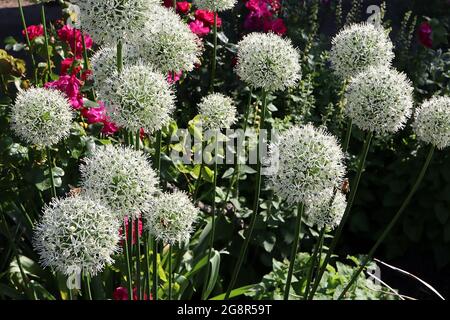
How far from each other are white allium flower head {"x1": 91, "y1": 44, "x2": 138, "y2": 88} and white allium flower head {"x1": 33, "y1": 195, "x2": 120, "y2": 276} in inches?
27.9

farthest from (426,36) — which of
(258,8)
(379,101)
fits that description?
(379,101)

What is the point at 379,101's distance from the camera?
2541 millimetres

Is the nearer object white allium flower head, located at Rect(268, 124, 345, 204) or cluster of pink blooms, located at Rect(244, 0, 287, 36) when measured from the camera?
white allium flower head, located at Rect(268, 124, 345, 204)

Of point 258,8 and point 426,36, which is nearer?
point 258,8

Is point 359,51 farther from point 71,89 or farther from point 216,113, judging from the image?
point 71,89

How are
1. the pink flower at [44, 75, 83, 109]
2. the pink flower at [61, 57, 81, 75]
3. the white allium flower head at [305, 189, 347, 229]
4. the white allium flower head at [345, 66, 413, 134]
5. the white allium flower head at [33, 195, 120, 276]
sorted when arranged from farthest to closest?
the pink flower at [61, 57, 81, 75] < the pink flower at [44, 75, 83, 109] < the white allium flower head at [305, 189, 347, 229] < the white allium flower head at [345, 66, 413, 134] < the white allium flower head at [33, 195, 120, 276]

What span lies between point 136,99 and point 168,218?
1.78 ft

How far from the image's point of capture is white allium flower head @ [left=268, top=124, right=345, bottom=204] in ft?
7.59

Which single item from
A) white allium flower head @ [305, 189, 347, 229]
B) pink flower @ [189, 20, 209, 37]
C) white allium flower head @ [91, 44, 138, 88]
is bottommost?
white allium flower head @ [305, 189, 347, 229]

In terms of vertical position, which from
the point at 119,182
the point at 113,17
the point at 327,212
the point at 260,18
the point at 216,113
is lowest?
the point at 327,212

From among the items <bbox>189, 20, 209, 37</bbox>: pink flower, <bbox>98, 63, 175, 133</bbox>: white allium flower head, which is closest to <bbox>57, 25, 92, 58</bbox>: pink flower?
<bbox>189, 20, 209, 37</bbox>: pink flower

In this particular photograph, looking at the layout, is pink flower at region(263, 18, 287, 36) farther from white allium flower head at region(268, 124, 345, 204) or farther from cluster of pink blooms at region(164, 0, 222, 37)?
white allium flower head at region(268, 124, 345, 204)

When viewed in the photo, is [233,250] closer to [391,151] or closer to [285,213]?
[285,213]

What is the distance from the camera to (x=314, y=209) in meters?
2.79
